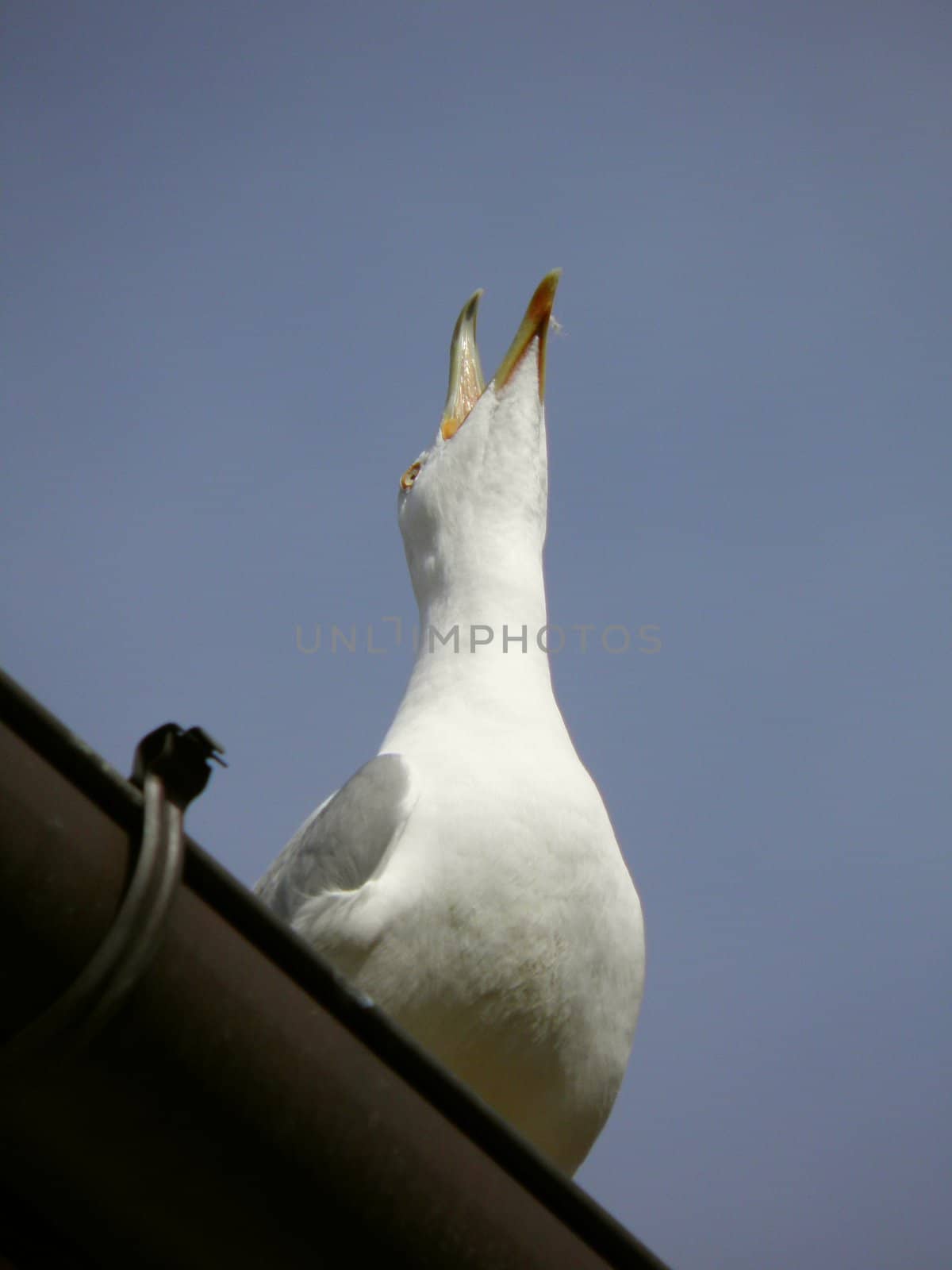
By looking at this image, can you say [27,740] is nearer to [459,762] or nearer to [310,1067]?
[310,1067]

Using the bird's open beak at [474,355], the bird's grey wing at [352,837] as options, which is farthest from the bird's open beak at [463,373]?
the bird's grey wing at [352,837]

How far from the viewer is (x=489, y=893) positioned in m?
3.06

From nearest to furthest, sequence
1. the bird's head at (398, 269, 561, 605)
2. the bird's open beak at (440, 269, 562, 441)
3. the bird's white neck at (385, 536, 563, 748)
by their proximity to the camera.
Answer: the bird's white neck at (385, 536, 563, 748), the bird's head at (398, 269, 561, 605), the bird's open beak at (440, 269, 562, 441)

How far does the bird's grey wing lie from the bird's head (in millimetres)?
738

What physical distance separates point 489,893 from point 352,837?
1.15ft

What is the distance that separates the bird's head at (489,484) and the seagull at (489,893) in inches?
9.7

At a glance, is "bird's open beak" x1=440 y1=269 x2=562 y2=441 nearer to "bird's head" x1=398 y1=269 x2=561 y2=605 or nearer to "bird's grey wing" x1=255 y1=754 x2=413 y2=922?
"bird's head" x1=398 y1=269 x2=561 y2=605

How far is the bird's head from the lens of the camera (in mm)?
3973

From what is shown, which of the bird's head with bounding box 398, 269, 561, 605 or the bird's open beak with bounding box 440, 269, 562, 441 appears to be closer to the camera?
the bird's head with bounding box 398, 269, 561, 605

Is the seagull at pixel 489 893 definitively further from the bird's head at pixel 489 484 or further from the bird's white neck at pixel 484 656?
the bird's head at pixel 489 484

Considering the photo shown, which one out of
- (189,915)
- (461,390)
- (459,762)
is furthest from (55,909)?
(461,390)

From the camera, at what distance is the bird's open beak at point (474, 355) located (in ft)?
14.3

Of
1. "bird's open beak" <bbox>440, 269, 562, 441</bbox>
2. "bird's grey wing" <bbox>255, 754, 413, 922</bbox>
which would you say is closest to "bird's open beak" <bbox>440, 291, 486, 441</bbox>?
"bird's open beak" <bbox>440, 269, 562, 441</bbox>

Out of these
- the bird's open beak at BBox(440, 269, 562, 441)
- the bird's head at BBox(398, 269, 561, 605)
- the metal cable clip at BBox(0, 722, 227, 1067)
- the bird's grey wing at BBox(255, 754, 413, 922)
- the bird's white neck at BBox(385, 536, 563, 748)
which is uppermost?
the bird's open beak at BBox(440, 269, 562, 441)
